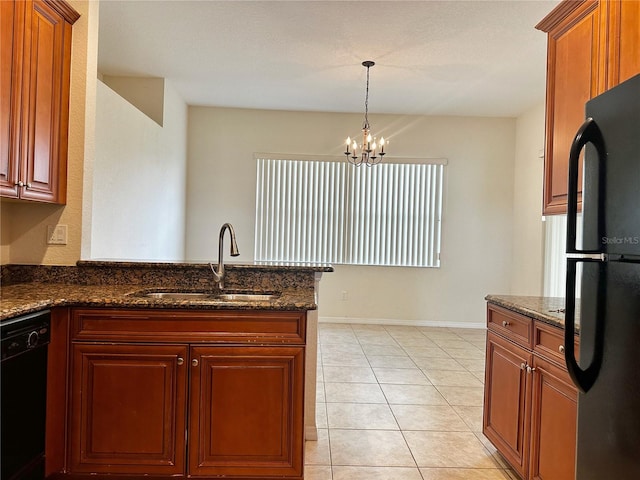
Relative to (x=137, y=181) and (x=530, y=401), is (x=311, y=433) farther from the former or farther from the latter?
(x=137, y=181)

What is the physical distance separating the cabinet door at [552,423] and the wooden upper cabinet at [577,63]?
0.83 metres

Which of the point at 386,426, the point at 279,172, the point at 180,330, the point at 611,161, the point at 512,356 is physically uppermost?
the point at 279,172

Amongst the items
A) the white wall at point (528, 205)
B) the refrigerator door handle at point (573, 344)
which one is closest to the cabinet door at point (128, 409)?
the refrigerator door handle at point (573, 344)

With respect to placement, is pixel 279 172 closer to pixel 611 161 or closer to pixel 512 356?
pixel 512 356

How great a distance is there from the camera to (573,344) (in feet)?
4.00

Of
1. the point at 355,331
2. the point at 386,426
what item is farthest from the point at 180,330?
the point at 355,331

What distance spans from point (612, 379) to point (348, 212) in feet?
15.3

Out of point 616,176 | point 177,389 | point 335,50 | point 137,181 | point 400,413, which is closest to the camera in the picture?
point 616,176

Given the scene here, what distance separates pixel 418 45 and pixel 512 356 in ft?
9.19

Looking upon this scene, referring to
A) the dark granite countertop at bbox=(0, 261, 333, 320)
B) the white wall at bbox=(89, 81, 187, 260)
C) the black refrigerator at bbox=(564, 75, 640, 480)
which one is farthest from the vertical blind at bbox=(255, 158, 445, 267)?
the black refrigerator at bbox=(564, 75, 640, 480)

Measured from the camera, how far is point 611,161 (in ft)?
3.72

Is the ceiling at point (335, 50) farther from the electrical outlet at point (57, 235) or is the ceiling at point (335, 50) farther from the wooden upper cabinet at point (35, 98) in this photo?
the electrical outlet at point (57, 235)

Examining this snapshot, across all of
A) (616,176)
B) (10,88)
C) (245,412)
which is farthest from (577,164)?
(10,88)

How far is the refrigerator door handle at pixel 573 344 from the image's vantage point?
3.89ft
